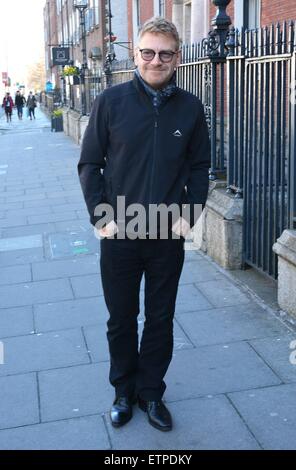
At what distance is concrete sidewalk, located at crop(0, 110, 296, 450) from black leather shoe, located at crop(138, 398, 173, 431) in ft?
0.13

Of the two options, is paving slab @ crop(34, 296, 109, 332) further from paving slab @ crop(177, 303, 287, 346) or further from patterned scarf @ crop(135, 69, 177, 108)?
patterned scarf @ crop(135, 69, 177, 108)

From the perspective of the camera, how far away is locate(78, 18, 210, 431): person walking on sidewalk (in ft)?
10.4

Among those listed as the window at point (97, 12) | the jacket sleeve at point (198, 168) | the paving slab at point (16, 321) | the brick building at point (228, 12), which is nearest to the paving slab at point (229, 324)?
the paving slab at point (16, 321)

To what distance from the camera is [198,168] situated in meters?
3.44

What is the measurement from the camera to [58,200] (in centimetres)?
1094

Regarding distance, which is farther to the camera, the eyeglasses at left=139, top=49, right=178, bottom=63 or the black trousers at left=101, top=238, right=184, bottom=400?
the black trousers at left=101, top=238, right=184, bottom=400

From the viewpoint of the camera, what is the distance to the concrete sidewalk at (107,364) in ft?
11.3

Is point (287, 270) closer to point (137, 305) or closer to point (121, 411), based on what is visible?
point (137, 305)

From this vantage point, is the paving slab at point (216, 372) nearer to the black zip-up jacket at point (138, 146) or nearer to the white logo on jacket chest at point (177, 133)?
the black zip-up jacket at point (138, 146)

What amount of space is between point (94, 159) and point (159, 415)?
56.8 inches

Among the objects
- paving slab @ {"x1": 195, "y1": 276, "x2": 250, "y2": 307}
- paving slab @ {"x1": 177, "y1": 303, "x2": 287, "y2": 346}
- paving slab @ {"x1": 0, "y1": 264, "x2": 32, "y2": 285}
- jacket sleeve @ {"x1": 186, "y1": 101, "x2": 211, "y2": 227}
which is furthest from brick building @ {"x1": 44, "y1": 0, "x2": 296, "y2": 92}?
jacket sleeve @ {"x1": 186, "y1": 101, "x2": 211, "y2": 227}

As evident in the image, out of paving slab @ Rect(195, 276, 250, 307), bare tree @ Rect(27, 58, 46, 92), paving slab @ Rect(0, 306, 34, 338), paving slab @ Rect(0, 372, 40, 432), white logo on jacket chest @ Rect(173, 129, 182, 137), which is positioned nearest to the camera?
white logo on jacket chest @ Rect(173, 129, 182, 137)

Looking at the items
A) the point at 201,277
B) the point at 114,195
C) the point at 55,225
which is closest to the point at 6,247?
the point at 55,225

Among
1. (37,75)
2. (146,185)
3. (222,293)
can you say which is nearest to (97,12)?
(222,293)
